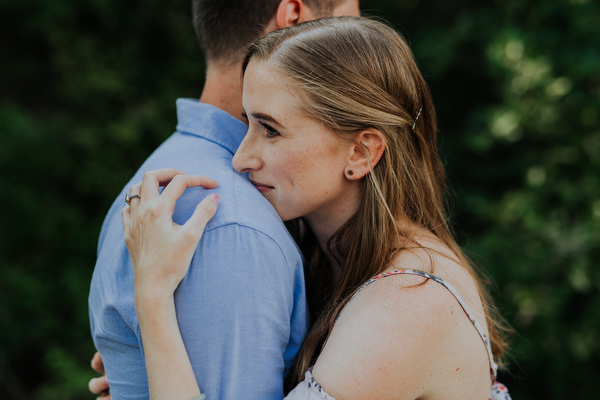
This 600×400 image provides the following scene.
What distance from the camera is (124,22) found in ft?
16.2

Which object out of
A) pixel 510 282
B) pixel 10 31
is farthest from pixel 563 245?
pixel 10 31

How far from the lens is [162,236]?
1.32m

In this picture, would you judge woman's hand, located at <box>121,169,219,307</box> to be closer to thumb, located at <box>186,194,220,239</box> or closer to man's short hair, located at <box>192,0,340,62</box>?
thumb, located at <box>186,194,220,239</box>

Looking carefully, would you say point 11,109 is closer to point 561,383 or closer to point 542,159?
point 542,159

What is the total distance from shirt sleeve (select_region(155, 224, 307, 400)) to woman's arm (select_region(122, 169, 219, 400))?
0.10 feet

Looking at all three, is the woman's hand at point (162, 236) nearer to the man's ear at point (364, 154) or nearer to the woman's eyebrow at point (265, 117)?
the woman's eyebrow at point (265, 117)

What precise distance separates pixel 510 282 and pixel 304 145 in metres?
2.84

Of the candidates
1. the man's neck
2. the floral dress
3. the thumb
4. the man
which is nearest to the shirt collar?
the man

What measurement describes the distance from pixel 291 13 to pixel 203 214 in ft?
3.11

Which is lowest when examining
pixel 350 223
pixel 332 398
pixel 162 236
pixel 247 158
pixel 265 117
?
pixel 332 398

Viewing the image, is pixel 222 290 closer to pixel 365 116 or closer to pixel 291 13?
pixel 365 116

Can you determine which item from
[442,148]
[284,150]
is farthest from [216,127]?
[442,148]

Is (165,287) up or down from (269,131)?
down

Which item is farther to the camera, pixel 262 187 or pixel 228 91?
pixel 228 91
